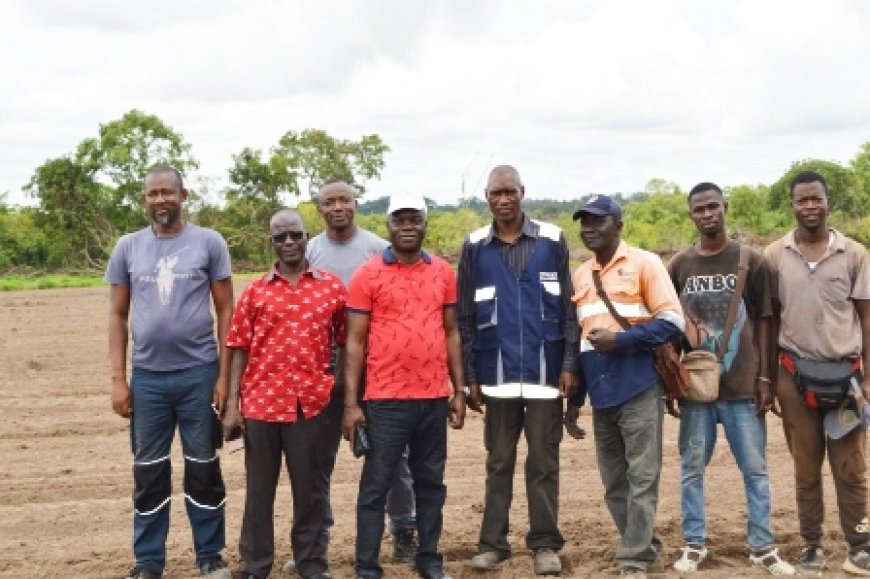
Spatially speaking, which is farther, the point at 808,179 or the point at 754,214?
the point at 754,214

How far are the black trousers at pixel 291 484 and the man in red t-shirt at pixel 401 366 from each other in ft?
0.66

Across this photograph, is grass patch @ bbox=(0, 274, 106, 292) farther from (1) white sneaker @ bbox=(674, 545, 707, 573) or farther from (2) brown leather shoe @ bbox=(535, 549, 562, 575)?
(1) white sneaker @ bbox=(674, 545, 707, 573)

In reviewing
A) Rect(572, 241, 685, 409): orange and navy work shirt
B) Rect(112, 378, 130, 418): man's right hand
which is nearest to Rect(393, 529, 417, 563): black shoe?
Rect(572, 241, 685, 409): orange and navy work shirt

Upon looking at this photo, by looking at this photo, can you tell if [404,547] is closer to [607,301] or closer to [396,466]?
[396,466]

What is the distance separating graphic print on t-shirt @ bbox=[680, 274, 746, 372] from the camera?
17.3 ft

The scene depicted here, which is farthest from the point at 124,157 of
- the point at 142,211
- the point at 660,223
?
the point at 660,223

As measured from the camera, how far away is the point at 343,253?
5.72 m

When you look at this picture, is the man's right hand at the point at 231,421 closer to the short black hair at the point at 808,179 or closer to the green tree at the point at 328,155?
the short black hair at the point at 808,179

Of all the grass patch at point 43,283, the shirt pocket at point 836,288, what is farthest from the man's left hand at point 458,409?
the grass patch at point 43,283

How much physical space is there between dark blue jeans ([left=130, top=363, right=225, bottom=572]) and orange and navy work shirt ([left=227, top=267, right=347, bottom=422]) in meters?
0.29

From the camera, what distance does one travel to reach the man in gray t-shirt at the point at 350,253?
569cm

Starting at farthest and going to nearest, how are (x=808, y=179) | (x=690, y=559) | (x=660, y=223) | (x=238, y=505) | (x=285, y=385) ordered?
(x=660, y=223)
(x=238, y=505)
(x=690, y=559)
(x=808, y=179)
(x=285, y=385)

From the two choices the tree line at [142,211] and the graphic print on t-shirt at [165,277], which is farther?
the tree line at [142,211]

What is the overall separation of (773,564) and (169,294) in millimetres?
3461
